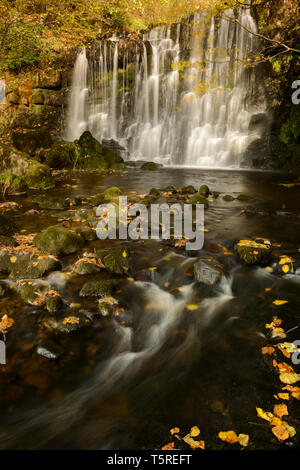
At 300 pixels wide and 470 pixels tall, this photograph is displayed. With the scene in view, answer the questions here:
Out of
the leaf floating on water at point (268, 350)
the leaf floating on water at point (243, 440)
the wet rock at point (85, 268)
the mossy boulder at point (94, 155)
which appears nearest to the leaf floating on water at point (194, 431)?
the leaf floating on water at point (243, 440)

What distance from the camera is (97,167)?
1582cm

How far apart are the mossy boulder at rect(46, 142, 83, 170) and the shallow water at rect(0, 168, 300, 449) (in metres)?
10.9

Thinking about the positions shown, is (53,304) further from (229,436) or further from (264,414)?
(264,414)

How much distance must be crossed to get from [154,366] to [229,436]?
1111mm

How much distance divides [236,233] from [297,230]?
54.7 inches

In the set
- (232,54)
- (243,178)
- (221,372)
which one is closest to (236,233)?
(221,372)

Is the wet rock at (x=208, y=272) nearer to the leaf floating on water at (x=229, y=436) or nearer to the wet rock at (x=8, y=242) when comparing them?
the leaf floating on water at (x=229, y=436)

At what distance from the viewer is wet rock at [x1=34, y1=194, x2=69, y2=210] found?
8.29 metres

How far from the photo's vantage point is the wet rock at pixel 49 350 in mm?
3117

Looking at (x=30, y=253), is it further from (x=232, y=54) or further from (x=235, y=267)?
(x=232, y=54)

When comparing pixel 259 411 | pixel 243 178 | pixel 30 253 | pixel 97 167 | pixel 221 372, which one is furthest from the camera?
pixel 97 167

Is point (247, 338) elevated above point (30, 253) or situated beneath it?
situated beneath

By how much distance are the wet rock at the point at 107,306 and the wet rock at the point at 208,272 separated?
1.41 meters

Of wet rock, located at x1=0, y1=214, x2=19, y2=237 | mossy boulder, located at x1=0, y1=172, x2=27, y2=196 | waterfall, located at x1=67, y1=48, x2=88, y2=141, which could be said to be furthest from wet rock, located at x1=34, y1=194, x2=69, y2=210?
waterfall, located at x1=67, y1=48, x2=88, y2=141
